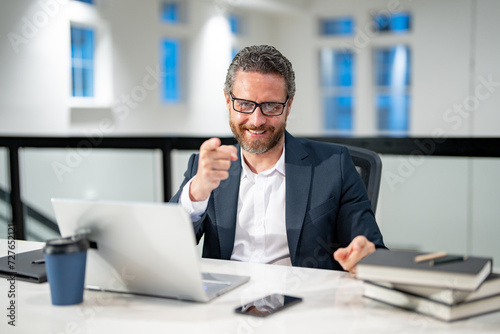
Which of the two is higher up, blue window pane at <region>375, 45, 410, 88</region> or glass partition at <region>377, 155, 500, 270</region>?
blue window pane at <region>375, 45, 410, 88</region>

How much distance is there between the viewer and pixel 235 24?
35.1 feet

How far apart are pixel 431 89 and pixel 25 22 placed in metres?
6.48

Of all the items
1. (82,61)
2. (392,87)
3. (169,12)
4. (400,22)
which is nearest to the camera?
(82,61)

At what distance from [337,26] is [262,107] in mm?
9999

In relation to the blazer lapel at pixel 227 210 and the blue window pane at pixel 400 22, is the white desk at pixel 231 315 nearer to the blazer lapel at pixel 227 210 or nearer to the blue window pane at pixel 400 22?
the blazer lapel at pixel 227 210

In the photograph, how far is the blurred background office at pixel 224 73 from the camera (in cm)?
335

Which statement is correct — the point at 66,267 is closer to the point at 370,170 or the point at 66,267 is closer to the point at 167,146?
the point at 370,170

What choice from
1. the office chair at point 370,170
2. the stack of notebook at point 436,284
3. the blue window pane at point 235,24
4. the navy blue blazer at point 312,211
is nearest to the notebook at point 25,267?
the navy blue blazer at point 312,211

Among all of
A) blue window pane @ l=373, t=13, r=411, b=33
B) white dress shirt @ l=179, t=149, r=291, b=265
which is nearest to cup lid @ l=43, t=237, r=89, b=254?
white dress shirt @ l=179, t=149, r=291, b=265

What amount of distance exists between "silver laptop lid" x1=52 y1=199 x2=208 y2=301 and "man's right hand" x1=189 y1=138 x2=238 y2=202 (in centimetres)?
30

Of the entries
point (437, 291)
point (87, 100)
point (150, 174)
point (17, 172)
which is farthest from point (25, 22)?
point (437, 291)

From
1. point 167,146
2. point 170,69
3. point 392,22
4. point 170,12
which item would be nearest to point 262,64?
point 167,146

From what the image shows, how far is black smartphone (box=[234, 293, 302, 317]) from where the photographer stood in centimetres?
110

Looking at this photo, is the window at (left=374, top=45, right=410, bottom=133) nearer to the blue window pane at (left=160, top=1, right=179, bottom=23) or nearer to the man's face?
the blue window pane at (left=160, top=1, right=179, bottom=23)
